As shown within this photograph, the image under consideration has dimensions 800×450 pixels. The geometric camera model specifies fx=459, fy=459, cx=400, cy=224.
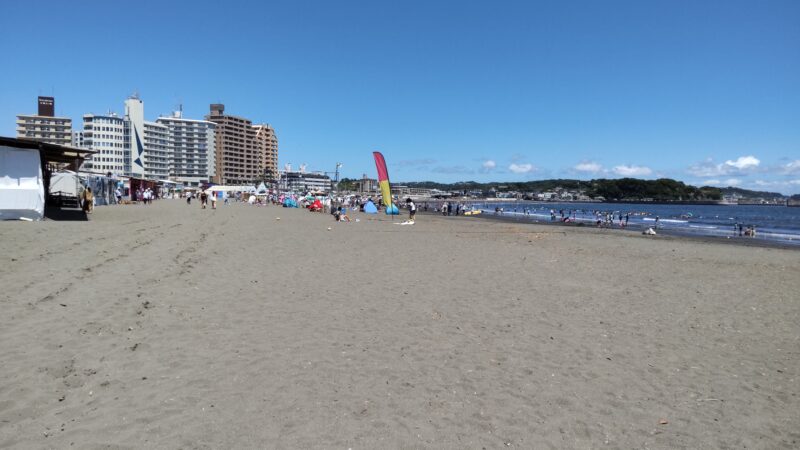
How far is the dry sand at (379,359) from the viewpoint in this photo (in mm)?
3594

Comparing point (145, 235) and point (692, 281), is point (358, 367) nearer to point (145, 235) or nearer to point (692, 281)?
point (692, 281)

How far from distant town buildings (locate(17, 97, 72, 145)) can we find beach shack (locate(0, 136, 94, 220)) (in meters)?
137

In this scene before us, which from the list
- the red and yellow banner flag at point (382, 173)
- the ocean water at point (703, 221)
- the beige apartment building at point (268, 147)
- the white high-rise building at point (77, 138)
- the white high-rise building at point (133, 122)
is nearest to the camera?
the red and yellow banner flag at point (382, 173)

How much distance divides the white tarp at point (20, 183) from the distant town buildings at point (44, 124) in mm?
136847

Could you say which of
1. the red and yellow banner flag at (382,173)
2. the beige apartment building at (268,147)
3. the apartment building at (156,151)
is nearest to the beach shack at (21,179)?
the red and yellow banner flag at (382,173)

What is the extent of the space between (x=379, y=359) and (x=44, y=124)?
16488cm

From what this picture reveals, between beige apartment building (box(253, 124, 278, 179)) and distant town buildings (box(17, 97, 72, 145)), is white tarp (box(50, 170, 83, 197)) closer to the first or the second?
distant town buildings (box(17, 97, 72, 145))

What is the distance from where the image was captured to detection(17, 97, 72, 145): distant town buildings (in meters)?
130

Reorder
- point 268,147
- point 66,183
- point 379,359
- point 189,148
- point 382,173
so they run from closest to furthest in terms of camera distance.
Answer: point 379,359 → point 66,183 → point 382,173 → point 189,148 → point 268,147

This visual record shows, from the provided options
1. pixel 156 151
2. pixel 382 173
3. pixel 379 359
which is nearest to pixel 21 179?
pixel 379 359

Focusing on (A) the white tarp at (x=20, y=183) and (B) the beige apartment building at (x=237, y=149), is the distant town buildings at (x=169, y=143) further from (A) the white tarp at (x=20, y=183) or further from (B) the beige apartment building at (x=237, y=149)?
(A) the white tarp at (x=20, y=183)

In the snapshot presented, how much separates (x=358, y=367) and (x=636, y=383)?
2.88 metres

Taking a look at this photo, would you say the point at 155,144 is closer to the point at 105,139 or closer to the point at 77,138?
the point at 105,139

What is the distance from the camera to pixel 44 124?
431 feet
